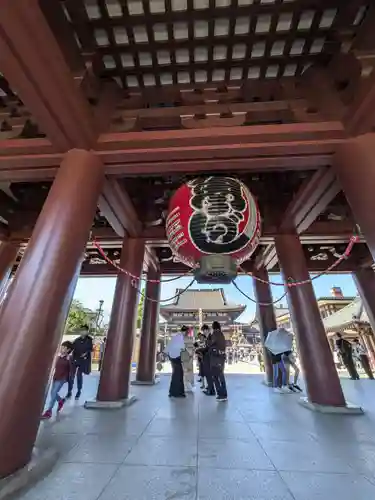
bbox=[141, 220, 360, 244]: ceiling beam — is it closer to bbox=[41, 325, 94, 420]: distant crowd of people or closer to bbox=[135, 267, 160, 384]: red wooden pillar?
bbox=[135, 267, 160, 384]: red wooden pillar

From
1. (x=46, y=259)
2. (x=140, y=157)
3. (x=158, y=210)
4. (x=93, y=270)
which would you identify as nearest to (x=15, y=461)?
(x=46, y=259)

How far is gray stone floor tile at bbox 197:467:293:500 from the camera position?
6.05 feet

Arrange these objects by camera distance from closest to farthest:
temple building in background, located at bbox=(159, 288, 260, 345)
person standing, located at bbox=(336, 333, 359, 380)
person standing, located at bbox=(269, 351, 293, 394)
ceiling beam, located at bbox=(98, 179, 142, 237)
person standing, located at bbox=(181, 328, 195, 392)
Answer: ceiling beam, located at bbox=(98, 179, 142, 237)
person standing, located at bbox=(181, 328, 195, 392)
person standing, located at bbox=(269, 351, 293, 394)
person standing, located at bbox=(336, 333, 359, 380)
temple building in background, located at bbox=(159, 288, 260, 345)

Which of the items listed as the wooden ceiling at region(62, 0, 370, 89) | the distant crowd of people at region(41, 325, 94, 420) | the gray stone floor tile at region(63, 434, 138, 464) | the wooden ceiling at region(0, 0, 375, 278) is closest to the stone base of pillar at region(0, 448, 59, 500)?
the gray stone floor tile at region(63, 434, 138, 464)

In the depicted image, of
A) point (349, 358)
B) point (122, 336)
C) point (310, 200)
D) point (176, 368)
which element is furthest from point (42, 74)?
point (349, 358)

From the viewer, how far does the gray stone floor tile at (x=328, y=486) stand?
186 centimetres

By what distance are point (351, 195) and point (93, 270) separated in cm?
872

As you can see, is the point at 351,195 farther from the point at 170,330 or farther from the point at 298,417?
the point at 170,330

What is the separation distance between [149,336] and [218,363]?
360 cm

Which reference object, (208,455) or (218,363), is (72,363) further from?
(208,455)

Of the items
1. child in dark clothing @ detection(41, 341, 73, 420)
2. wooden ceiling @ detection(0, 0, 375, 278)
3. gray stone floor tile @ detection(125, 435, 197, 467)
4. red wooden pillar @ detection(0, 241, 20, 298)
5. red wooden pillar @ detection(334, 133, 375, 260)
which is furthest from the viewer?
red wooden pillar @ detection(0, 241, 20, 298)

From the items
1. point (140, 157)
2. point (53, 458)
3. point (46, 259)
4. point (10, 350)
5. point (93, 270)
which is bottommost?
point (53, 458)

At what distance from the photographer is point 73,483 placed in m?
2.04

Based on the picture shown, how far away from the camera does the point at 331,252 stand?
8789 millimetres
